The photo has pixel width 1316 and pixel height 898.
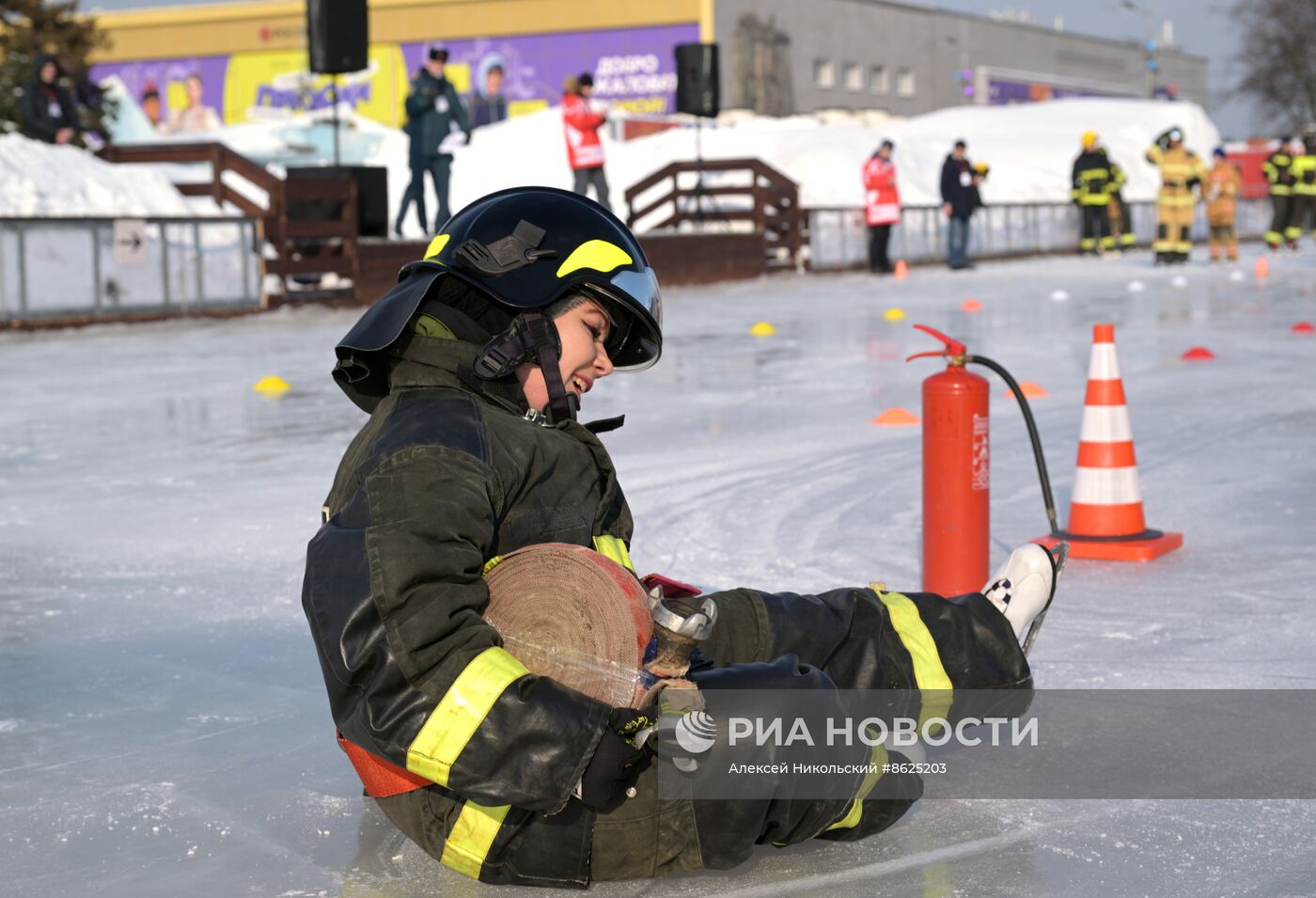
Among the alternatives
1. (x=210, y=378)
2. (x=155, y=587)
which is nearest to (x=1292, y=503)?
(x=155, y=587)

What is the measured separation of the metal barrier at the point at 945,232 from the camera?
Result: 987 inches

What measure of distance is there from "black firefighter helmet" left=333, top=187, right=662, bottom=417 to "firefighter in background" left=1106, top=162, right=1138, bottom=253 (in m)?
24.2

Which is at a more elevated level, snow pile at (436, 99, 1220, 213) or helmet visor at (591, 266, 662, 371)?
snow pile at (436, 99, 1220, 213)

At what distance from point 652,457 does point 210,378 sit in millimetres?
4629

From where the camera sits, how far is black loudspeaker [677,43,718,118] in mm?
23734

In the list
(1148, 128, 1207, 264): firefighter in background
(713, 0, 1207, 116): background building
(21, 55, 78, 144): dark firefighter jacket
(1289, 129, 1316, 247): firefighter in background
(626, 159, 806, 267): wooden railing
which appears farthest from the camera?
(713, 0, 1207, 116): background building

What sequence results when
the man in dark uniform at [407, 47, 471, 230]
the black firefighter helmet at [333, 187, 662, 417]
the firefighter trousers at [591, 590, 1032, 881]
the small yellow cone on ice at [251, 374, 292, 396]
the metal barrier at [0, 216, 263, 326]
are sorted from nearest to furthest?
the black firefighter helmet at [333, 187, 662, 417], the firefighter trousers at [591, 590, 1032, 881], the small yellow cone on ice at [251, 374, 292, 396], the metal barrier at [0, 216, 263, 326], the man in dark uniform at [407, 47, 471, 230]

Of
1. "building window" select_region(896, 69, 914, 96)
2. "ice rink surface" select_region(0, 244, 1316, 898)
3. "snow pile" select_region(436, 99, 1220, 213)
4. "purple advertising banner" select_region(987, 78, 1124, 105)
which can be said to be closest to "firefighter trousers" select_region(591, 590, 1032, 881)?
"ice rink surface" select_region(0, 244, 1316, 898)

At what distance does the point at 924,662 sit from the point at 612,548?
0.60m

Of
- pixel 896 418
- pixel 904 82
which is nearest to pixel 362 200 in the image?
pixel 896 418

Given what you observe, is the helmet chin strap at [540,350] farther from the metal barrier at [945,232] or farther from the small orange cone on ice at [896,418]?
the metal barrier at [945,232]

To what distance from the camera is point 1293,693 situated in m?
3.53

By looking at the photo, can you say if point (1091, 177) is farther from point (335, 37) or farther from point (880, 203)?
point (335, 37)

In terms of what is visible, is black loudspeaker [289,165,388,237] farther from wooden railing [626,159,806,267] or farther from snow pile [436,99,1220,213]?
snow pile [436,99,1220,213]
